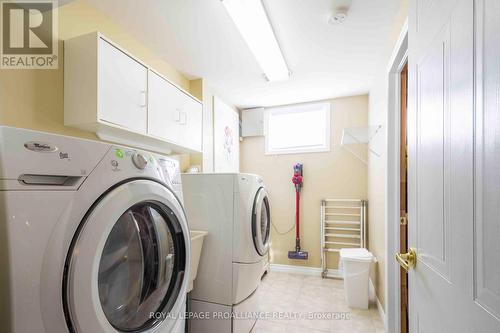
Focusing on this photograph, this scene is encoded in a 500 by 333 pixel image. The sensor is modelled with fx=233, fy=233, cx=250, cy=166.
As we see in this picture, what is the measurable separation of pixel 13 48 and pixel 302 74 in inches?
91.6

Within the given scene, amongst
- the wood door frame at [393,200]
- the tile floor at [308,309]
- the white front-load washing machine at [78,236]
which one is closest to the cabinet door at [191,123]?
the white front-load washing machine at [78,236]

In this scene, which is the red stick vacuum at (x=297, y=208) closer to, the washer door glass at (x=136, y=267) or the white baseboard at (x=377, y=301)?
the white baseboard at (x=377, y=301)

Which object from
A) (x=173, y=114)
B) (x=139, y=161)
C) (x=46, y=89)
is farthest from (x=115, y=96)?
(x=139, y=161)

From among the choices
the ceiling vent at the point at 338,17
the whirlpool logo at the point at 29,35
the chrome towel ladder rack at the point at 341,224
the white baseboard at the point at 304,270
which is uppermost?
the ceiling vent at the point at 338,17

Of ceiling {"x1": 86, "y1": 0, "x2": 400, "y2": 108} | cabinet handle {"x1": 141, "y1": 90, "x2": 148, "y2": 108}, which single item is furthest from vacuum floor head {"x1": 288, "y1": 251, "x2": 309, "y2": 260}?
cabinet handle {"x1": 141, "y1": 90, "x2": 148, "y2": 108}

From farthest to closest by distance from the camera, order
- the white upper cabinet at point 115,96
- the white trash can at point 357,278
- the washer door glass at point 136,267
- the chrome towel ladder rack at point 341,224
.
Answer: the chrome towel ladder rack at point 341,224
the white trash can at point 357,278
the white upper cabinet at point 115,96
the washer door glass at point 136,267

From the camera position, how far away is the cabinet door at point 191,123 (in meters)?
2.19

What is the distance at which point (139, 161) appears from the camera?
859 millimetres

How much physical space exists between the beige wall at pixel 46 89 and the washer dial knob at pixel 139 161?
897mm

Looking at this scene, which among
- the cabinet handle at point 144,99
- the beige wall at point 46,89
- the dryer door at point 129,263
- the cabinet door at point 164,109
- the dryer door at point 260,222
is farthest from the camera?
the dryer door at point 260,222

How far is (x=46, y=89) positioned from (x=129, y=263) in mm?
1205

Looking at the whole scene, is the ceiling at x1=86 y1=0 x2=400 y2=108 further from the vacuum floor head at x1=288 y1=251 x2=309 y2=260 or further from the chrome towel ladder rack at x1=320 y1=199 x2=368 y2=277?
the vacuum floor head at x1=288 y1=251 x2=309 y2=260

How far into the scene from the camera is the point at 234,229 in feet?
5.83

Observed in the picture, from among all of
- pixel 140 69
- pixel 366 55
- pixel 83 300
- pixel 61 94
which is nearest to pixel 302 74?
pixel 366 55
